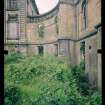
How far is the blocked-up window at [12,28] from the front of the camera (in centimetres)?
2512

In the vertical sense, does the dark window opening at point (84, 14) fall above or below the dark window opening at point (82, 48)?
above

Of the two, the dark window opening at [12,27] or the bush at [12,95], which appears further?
the dark window opening at [12,27]

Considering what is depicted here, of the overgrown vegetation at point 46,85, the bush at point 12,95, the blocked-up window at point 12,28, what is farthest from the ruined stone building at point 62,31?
the bush at point 12,95

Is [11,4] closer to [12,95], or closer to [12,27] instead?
[12,27]

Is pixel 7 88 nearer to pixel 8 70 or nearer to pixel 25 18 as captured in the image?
pixel 8 70

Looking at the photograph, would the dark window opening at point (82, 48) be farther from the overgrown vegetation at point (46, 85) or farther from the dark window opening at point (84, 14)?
the dark window opening at point (84, 14)

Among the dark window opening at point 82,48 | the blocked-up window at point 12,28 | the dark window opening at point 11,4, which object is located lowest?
the dark window opening at point 82,48

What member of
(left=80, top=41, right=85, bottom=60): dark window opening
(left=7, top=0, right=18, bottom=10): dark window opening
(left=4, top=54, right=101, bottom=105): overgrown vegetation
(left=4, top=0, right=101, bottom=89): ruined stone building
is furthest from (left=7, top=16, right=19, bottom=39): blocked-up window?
(left=80, top=41, right=85, bottom=60): dark window opening

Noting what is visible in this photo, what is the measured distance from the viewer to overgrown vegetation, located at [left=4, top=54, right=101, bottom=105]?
11820 mm

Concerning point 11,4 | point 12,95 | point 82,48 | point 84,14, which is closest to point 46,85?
point 12,95

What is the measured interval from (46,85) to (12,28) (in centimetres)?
1303

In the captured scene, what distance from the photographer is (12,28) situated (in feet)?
83.0
